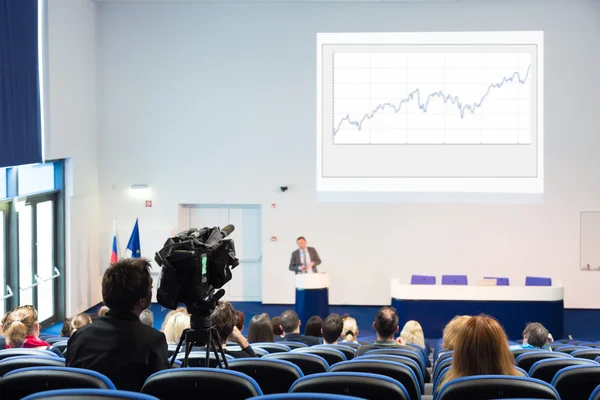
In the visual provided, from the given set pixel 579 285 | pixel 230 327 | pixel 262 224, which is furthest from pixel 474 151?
pixel 230 327

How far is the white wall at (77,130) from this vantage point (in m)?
11.8

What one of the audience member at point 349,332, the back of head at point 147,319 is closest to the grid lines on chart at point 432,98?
the audience member at point 349,332

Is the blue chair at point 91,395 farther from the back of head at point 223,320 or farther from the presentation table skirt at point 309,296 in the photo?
the presentation table skirt at point 309,296

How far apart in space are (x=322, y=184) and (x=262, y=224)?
1.22 metres

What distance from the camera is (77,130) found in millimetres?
12750

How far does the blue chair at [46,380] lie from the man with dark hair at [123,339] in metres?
0.38

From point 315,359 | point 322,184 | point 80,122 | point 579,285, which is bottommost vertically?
point 579,285

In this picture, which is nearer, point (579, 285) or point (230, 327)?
point (230, 327)

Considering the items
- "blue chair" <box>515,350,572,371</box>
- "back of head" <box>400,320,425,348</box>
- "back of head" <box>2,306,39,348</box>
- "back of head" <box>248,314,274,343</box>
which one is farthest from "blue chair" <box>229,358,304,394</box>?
"back of head" <box>400,320,425,348</box>

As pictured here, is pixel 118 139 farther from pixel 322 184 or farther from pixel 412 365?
pixel 412 365

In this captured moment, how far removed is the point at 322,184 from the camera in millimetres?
13398

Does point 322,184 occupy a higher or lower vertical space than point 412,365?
higher

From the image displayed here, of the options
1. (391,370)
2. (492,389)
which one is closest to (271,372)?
(391,370)

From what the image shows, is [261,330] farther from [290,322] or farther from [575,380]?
[575,380]
